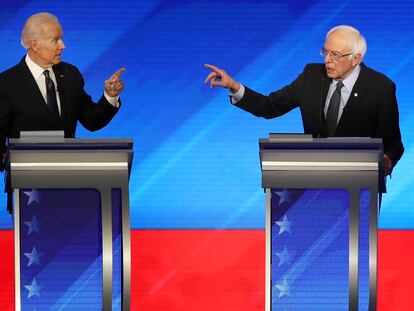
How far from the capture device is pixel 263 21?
7.59 metres

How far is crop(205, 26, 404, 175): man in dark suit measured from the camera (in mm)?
5430

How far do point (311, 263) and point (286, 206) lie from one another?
0.24m

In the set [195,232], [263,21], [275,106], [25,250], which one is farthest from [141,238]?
[25,250]

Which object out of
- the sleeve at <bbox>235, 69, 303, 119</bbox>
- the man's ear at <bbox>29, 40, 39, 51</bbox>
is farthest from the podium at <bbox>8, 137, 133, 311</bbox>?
the sleeve at <bbox>235, 69, 303, 119</bbox>

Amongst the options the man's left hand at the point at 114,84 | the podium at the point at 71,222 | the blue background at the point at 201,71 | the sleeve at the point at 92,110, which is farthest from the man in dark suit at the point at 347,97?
the blue background at the point at 201,71

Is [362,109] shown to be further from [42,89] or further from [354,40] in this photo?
[42,89]

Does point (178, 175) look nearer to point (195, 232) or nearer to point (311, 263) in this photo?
point (195, 232)

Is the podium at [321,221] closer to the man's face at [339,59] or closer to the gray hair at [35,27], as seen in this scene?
the man's face at [339,59]

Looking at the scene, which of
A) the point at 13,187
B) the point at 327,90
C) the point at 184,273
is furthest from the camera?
the point at 184,273

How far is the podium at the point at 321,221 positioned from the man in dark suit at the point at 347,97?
489 millimetres

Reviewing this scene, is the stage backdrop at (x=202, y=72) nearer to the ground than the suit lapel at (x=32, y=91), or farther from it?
farther from it

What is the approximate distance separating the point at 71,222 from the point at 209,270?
6.40 ft

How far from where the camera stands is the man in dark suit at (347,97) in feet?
17.8

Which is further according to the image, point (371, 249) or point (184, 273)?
point (184, 273)
